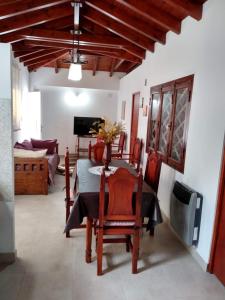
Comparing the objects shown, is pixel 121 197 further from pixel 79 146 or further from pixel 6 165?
pixel 79 146

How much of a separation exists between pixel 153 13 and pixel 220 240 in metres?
2.72

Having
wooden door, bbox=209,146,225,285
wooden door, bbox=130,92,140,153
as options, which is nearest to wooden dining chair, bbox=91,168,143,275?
wooden door, bbox=209,146,225,285

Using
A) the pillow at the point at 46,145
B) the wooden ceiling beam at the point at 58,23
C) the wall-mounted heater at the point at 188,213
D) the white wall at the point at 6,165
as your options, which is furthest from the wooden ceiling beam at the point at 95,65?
the wall-mounted heater at the point at 188,213

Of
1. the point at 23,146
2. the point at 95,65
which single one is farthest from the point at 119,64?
the point at 23,146

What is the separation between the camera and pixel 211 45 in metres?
2.38

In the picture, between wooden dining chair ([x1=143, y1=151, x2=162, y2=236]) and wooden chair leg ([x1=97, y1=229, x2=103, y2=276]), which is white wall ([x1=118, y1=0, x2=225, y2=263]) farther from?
wooden chair leg ([x1=97, y1=229, x2=103, y2=276])

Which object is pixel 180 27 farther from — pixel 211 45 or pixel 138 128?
pixel 138 128

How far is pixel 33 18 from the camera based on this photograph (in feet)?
11.6

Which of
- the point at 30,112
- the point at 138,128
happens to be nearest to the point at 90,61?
the point at 30,112

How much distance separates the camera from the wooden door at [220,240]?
216 cm

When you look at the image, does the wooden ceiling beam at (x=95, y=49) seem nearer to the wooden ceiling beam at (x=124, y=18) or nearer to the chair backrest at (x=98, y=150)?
the wooden ceiling beam at (x=124, y=18)

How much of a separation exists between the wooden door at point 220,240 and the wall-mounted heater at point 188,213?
245 mm

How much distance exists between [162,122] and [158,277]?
228cm

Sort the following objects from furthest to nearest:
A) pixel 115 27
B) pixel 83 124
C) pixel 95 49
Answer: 1. pixel 83 124
2. pixel 95 49
3. pixel 115 27
